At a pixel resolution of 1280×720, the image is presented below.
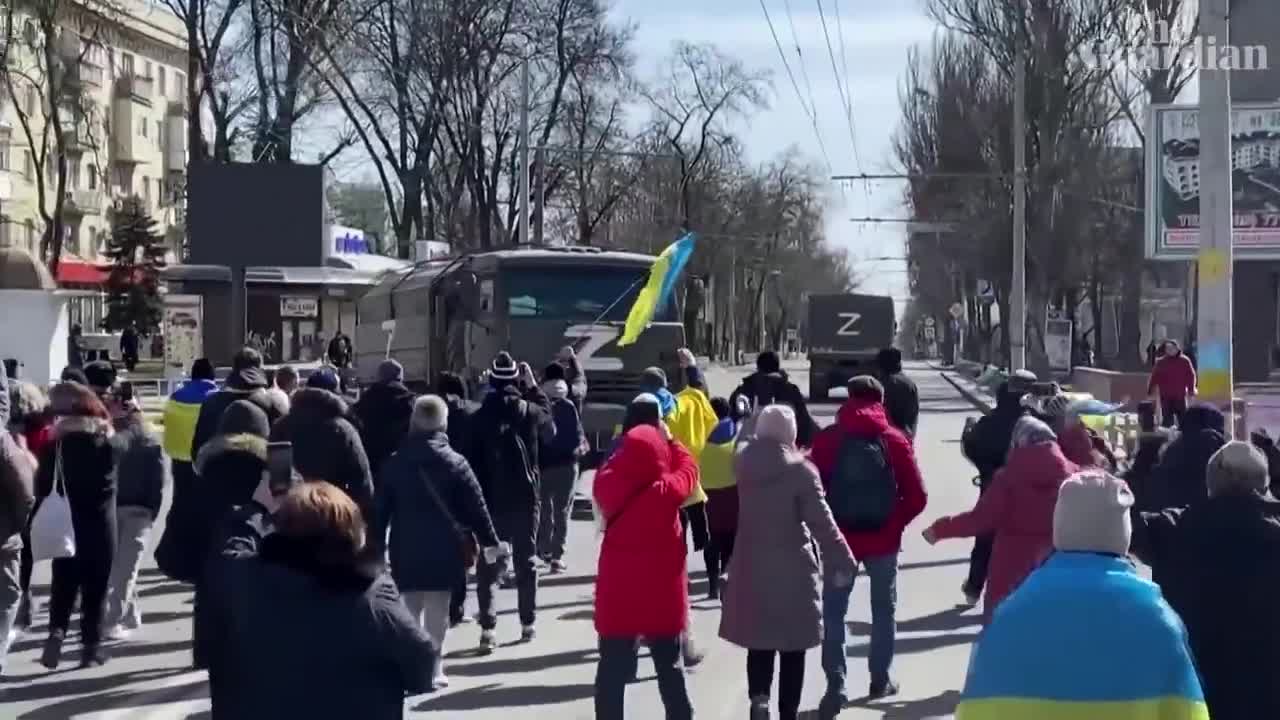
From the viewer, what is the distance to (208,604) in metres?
5.55

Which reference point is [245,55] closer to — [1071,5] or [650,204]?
[1071,5]

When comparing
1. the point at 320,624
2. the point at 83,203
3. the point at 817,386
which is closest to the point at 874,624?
the point at 320,624

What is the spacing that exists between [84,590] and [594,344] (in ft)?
37.4

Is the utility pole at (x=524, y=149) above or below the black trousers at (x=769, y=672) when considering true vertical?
above

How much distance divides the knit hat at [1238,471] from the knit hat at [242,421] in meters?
5.16

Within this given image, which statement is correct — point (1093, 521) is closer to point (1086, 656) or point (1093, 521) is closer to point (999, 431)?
point (1086, 656)

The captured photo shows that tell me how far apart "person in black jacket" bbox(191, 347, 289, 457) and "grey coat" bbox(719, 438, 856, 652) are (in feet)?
11.4

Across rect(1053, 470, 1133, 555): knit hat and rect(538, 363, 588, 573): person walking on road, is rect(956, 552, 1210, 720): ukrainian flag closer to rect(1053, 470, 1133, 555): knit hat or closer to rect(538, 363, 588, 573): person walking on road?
rect(1053, 470, 1133, 555): knit hat

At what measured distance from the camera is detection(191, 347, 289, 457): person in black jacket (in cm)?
1112

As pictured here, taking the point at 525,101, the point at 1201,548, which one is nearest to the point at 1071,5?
the point at 525,101

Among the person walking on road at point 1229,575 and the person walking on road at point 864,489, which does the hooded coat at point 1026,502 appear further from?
the person walking on road at point 1229,575

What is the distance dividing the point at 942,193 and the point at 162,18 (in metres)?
36.4

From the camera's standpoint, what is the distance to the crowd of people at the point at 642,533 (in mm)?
4684

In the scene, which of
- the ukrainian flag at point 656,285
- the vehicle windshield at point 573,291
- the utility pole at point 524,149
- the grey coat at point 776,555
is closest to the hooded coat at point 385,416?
the ukrainian flag at point 656,285
